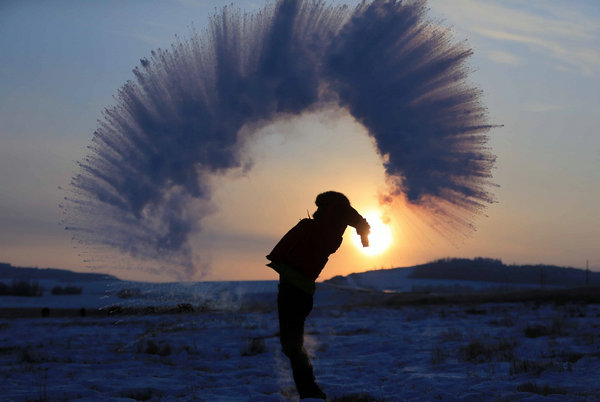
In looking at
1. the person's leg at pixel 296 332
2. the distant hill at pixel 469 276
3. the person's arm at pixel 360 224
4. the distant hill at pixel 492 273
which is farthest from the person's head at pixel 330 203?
the distant hill at pixel 492 273

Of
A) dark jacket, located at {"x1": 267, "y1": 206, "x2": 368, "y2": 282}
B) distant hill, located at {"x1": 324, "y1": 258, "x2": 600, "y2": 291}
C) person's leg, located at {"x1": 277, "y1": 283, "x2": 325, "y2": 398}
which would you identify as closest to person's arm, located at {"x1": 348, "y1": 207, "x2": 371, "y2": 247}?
dark jacket, located at {"x1": 267, "y1": 206, "x2": 368, "y2": 282}

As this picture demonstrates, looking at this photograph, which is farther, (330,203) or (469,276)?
(469,276)

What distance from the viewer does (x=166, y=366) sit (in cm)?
1042

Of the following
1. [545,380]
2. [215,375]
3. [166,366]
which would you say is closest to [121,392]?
[215,375]

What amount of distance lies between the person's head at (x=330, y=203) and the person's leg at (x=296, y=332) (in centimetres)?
87

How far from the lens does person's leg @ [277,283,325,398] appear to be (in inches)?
219

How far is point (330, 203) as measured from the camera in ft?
18.9

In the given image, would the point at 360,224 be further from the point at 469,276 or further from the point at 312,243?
the point at 469,276

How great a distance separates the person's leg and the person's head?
2.86 feet

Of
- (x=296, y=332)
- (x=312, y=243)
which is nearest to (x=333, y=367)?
(x=296, y=332)

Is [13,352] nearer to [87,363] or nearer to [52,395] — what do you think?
[87,363]

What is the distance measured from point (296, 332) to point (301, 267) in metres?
0.70

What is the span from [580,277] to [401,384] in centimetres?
21373

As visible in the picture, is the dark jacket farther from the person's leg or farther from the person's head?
the person's leg
